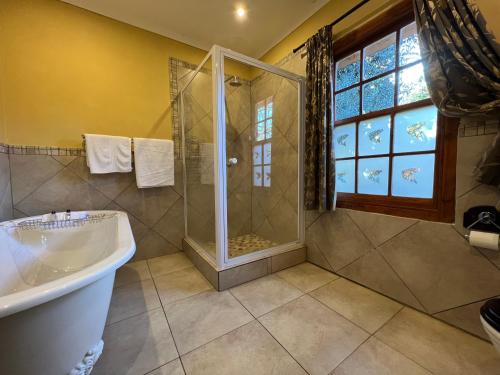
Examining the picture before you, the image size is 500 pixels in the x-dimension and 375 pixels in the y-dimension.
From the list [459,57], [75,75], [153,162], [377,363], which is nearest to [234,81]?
[153,162]

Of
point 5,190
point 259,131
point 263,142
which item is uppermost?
point 259,131

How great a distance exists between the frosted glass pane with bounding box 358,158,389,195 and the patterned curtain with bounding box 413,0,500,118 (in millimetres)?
485

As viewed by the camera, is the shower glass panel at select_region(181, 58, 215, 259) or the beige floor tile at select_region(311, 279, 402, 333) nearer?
the beige floor tile at select_region(311, 279, 402, 333)

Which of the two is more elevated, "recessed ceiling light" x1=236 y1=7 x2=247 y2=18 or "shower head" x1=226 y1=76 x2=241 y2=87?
"recessed ceiling light" x1=236 y1=7 x2=247 y2=18

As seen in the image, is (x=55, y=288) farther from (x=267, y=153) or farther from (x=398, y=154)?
(x=267, y=153)

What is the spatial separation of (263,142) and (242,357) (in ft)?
6.21

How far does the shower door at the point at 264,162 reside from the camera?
6.19 feet

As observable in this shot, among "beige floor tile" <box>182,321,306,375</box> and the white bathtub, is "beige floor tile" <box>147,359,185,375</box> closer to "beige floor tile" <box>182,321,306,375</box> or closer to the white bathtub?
"beige floor tile" <box>182,321,306,375</box>

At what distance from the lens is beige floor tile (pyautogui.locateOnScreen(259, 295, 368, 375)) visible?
3.14ft

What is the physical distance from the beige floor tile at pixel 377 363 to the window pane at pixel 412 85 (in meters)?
1.45

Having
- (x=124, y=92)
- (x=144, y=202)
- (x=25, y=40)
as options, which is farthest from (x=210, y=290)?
(x=25, y=40)

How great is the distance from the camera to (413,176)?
131 cm

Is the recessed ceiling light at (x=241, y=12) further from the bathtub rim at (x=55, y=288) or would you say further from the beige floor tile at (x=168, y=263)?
the beige floor tile at (x=168, y=263)

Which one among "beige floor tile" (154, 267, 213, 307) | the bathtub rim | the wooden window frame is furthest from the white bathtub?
the wooden window frame
